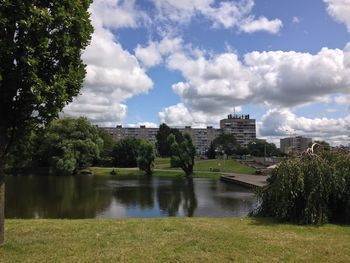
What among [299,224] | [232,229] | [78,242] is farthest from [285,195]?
[78,242]

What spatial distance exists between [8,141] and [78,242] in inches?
118

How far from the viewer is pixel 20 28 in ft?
26.8

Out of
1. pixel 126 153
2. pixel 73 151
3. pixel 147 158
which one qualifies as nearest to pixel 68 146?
pixel 73 151

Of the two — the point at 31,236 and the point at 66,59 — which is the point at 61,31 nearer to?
the point at 66,59

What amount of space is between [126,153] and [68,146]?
32.2 m

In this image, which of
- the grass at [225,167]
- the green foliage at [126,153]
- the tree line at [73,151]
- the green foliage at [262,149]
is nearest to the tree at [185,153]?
the tree line at [73,151]

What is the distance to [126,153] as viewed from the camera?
4296 inches

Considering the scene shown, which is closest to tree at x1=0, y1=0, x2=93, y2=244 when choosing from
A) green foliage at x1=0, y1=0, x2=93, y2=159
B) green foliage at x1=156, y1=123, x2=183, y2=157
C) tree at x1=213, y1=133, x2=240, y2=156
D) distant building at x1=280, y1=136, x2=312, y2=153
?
green foliage at x1=0, y1=0, x2=93, y2=159

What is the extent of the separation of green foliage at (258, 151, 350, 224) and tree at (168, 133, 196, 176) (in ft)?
215

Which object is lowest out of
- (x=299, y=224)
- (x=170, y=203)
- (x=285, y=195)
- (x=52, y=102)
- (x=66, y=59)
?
(x=170, y=203)

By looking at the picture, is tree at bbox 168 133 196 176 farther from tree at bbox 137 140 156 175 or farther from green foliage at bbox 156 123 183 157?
green foliage at bbox 156 123 183 157

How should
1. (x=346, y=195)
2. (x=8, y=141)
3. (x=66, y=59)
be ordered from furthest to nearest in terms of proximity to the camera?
(x=346, y=195) < (x=8, y=141) < (x=66, y=59)

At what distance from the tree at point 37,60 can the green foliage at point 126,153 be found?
98830 mm

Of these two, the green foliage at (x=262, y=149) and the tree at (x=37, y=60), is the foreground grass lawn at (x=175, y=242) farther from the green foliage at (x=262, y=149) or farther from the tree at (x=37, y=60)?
the green foliage at (x=262, y=149)
